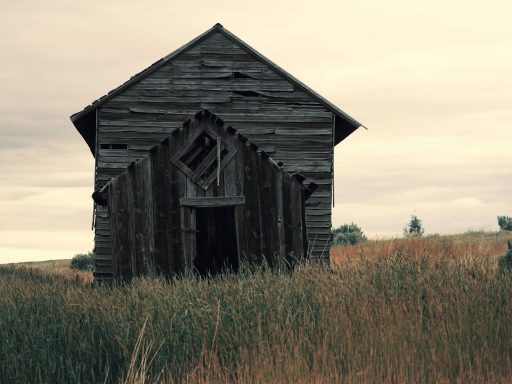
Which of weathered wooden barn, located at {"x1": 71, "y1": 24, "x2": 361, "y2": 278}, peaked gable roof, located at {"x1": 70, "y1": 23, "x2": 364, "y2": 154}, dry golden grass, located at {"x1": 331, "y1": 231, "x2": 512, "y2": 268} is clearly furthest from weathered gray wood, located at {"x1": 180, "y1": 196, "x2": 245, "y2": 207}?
dry golden grass, located at {"x1": 331, "y1": 231, "x2": 512, "y2": 268}

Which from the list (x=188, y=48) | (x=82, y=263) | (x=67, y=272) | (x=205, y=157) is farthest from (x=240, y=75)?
(x=82, y=263)

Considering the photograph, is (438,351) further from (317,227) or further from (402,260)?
(317,227)

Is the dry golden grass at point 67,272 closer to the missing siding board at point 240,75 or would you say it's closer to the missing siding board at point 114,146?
the missing siding board at point 114,146

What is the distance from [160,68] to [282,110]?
360cm

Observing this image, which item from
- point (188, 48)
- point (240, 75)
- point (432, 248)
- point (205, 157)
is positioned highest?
point (188, 48)

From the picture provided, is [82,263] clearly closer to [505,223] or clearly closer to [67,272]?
[67,272]

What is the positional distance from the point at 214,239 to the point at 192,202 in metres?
3.32

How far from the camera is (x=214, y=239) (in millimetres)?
18453

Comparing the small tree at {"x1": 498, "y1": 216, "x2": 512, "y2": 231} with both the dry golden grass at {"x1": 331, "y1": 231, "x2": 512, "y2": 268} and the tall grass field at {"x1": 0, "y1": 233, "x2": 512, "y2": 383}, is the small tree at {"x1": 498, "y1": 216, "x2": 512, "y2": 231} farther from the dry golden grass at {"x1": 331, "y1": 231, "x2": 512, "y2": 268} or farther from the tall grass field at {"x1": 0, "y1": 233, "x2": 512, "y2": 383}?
the tall grass field at {"x1": 0, "y1": 233, "x2": 512, "y2": 383}

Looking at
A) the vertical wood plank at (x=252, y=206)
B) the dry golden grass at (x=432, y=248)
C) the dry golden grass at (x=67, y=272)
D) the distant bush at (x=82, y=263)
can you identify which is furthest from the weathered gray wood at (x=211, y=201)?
the distant bush at (x=82, y=263)

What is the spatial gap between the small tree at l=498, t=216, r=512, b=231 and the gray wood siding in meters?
20.7

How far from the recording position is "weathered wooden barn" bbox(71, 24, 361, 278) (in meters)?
21.7

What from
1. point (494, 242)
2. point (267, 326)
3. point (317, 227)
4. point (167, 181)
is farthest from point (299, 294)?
point (494, 242)

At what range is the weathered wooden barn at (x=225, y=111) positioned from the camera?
21.7 m
